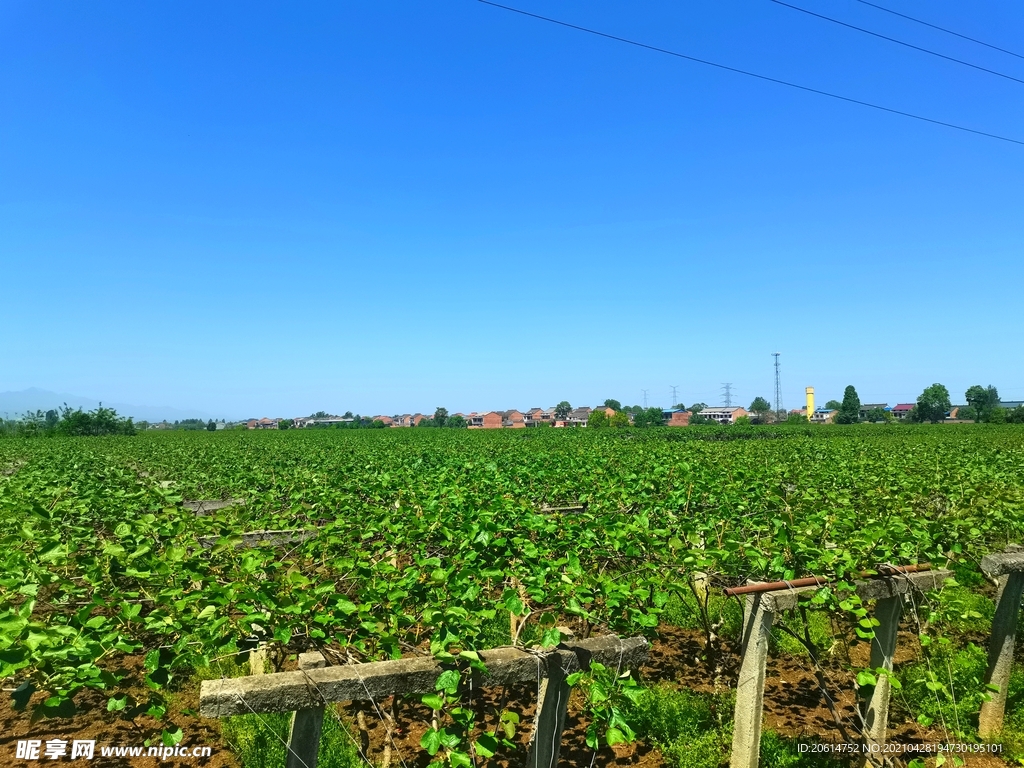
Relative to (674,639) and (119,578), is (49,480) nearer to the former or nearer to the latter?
(119,578)

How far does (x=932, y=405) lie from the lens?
109125mm

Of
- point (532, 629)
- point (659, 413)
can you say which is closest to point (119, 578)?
point (532, 629)

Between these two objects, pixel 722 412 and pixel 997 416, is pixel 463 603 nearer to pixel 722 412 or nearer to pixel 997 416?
pixel 997 416

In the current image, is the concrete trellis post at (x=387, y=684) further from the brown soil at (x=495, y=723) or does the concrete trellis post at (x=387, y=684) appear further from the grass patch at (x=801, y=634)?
the grass patch at (x=801, y=634)

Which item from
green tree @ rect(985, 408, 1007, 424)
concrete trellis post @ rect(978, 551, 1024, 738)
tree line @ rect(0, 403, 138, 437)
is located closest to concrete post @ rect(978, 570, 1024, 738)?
concrete trellis post @ rect(978, 551, 1024, 738)

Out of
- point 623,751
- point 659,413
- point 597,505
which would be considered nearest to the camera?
point 623,751

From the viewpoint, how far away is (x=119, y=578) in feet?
11.7

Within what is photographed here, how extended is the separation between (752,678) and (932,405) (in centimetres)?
13134

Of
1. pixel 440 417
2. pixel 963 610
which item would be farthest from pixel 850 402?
pixel 963 610

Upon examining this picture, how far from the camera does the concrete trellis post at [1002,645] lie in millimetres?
4250

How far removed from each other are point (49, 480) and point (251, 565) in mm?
6892

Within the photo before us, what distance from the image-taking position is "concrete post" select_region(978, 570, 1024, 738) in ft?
14.0

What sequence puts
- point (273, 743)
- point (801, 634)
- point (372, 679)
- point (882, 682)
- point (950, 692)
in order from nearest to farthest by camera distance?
1. point (372, 679)
2. point (882, 682)
3. point (273, 743)
4. point (950, 692)
5. point (801, 634)

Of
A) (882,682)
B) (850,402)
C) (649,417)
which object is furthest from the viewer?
(850,402)
